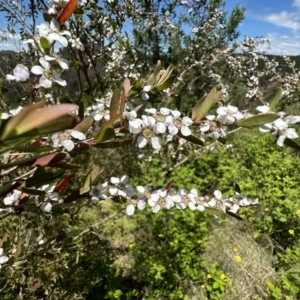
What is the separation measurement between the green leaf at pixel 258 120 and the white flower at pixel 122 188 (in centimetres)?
33

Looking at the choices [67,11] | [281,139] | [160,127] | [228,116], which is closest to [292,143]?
[281,139]

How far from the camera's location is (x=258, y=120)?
590 millimetres

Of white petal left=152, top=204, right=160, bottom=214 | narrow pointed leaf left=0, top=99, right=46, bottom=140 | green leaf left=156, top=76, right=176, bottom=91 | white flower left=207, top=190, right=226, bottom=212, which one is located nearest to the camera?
narrow pointed leaf left=0, top=99, right=46, bottom=140

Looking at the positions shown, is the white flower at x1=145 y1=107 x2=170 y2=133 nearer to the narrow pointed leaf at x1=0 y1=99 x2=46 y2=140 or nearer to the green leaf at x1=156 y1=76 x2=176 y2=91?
the green leaf at x1=156 y1=76 x2=176 y2=91

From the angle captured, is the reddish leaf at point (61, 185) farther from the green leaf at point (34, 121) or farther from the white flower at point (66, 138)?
the green leaf at point (34, 121)

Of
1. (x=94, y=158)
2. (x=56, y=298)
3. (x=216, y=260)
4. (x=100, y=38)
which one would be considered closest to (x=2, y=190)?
(x=100, y=38)

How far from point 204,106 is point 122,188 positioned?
0.31 meters

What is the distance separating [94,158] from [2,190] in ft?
5.43

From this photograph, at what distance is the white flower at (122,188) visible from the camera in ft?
2.73

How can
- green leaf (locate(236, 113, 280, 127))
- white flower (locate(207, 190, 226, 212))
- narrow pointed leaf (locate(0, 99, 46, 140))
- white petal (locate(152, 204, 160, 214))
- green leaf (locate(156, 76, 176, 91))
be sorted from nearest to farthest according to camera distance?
narrow pointed leaf (locate(0, 99, 46, 140)) → green leaf (locate(236, 113, 280, 127)) → green leaf (locate(156, 76, 176, 91)) → white petal (locate(152, 204, 160, 214)) → white flower (locate(207, 190, 226, 212))

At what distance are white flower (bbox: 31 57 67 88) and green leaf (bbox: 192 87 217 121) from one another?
255 millimetres

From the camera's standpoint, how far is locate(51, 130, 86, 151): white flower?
0.59m

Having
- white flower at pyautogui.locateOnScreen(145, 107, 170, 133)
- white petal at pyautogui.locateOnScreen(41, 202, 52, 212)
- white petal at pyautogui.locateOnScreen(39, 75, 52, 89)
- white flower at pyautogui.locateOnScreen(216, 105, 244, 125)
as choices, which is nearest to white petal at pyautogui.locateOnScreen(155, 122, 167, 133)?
white flower at pyautogui.locateOnScreen(145, 107, 170, 133)

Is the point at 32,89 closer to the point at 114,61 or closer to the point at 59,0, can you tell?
the point at 59,0
